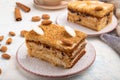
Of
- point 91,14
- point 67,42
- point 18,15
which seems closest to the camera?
point 67,42

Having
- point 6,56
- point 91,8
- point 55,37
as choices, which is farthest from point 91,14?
point 6,56

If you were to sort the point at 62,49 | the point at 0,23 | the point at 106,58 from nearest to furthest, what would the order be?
the point at 62,49
the point at 106,58
the point at 0,23

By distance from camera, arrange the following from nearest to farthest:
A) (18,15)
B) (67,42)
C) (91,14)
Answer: (67,42) → (91,14) → (18,15)

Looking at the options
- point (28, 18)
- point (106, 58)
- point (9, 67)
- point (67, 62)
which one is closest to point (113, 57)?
point (106, 58)

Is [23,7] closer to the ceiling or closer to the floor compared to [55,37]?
closer to the floor

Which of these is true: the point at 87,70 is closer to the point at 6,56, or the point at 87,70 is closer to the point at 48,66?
the point at 48,66

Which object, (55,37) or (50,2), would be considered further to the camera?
(50,2)

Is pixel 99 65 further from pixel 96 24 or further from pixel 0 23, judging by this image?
pixel 0 23
